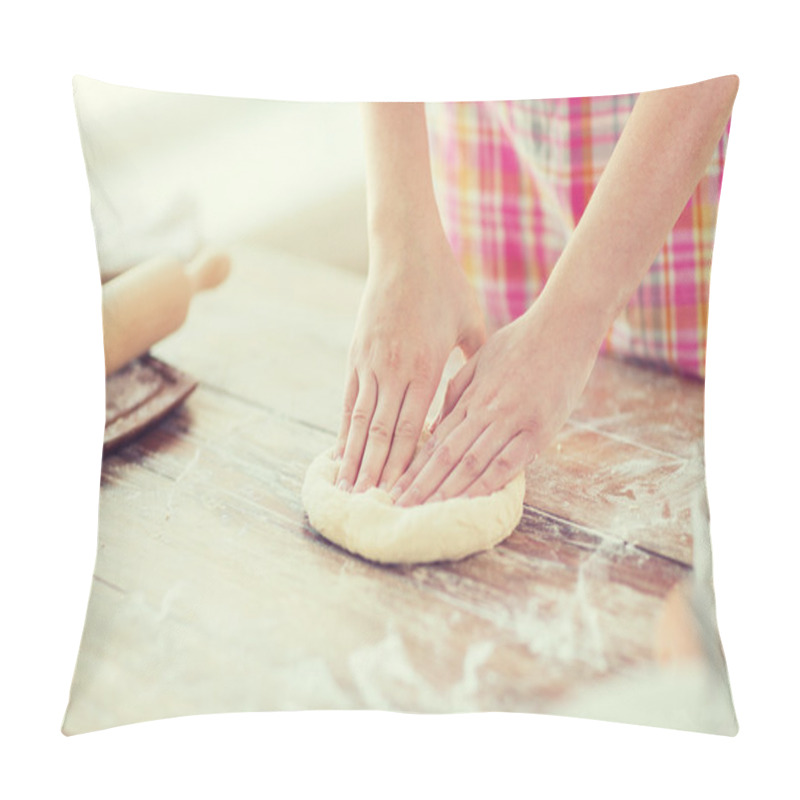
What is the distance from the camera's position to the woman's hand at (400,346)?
1.21 meters

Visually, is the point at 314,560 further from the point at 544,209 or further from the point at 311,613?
the point at 544,209

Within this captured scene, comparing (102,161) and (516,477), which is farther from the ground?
(102,161)

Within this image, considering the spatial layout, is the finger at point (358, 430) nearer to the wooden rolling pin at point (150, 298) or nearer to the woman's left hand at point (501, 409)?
the woman's left hand at point (501, 409)

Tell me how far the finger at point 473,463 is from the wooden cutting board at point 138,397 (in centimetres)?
34

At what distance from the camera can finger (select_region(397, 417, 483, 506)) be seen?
1.17 m

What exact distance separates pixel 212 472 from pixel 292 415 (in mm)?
115

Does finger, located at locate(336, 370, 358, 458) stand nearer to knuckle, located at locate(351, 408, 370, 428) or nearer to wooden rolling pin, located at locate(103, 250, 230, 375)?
knuckle, located at locate(351, 408, 370, 428)

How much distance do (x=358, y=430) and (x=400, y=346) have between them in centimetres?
11

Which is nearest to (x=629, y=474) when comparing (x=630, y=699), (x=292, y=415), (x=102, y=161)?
(x=630, y=699)

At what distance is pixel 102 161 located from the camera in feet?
3.91

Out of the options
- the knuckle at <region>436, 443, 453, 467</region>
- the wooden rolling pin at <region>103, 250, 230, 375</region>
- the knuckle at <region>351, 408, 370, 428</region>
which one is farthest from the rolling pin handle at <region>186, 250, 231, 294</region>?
the knuckle at <region>436, 443, 453, 467</region>

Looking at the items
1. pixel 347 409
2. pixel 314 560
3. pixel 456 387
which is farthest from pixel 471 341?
pixel 314 560

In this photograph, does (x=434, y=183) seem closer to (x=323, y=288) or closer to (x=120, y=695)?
(x=323, y=288)

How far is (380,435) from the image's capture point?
1209 millimetres
